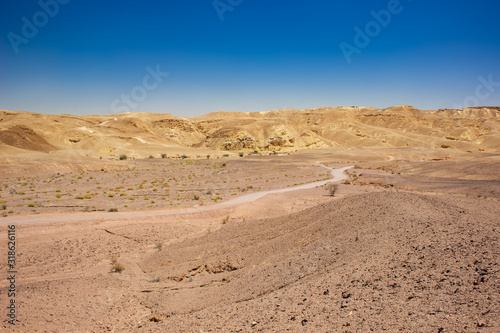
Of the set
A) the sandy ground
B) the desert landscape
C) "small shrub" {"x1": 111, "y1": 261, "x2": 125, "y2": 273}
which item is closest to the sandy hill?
the desert landscape

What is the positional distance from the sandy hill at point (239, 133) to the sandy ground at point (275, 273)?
44.1 m

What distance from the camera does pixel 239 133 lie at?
81.5 metres

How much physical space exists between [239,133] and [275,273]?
2933 inches

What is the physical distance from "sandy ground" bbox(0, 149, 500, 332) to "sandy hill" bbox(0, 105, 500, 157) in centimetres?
4406

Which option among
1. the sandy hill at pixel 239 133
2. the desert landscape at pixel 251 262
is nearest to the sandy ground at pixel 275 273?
the desert landscape at pixel 251 262

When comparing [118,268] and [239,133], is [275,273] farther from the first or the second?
[239,133]

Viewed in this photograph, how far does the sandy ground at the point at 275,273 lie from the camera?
5156 mm

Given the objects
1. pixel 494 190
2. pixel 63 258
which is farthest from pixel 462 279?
pixel 494 190

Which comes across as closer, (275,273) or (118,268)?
(275,273)

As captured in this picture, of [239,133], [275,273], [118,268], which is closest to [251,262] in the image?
[275,273]

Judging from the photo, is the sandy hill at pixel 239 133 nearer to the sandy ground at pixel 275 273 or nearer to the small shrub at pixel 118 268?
the sandy ground at pixel 275 273

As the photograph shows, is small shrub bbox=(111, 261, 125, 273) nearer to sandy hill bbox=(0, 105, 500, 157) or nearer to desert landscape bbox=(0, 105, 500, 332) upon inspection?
desert landscape bbox=(0, 105, 500, 332)

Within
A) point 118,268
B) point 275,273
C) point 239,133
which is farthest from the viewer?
point 239,133

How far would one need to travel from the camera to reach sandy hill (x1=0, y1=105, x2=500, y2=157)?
6788cm
